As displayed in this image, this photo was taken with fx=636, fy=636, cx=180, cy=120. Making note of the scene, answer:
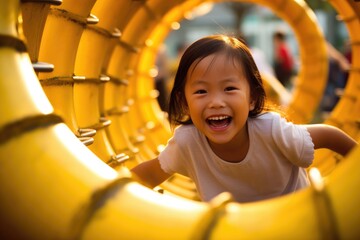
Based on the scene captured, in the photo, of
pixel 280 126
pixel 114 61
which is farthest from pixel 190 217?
pixel 114 61

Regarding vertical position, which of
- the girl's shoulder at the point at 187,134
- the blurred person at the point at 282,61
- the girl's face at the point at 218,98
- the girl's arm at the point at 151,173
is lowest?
the blurred person at the point at 282,61

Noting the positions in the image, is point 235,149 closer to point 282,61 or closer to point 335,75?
point 335,75

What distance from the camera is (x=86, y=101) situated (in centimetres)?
247

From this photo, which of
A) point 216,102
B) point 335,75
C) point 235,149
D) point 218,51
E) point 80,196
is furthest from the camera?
point 335,75

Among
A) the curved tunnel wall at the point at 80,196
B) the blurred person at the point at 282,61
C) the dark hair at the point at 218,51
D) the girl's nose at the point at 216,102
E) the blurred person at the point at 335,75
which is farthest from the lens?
the blurred person at the point at 282,61

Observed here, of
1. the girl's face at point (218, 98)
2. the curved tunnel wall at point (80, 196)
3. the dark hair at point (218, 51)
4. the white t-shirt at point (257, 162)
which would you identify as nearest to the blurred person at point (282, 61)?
the dark hair at point (218, 51)

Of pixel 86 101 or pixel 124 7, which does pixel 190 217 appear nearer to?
pixel 86 101

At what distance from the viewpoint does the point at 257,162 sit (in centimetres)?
204

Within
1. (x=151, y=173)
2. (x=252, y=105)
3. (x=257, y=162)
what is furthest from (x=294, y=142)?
(x=151, y=173)

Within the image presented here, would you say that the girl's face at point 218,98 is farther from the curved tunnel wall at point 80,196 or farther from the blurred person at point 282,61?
the blurred person at point 282,61

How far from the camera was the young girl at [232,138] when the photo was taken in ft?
6.37

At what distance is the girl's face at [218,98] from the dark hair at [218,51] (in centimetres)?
4

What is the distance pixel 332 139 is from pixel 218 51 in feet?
1.60

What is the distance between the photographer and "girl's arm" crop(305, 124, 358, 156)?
82.0 inches
